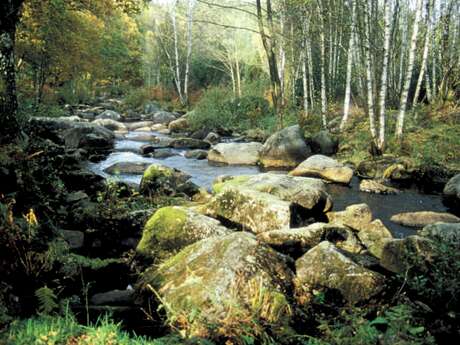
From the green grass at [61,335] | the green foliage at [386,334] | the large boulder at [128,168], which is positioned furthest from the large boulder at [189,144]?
the green foliage at [386,334]

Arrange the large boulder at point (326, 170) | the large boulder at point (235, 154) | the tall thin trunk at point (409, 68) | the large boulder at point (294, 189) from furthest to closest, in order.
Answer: the large boulder at point (235, 154) < the tall thin trunk at point (409, 68) < the large boulder at point (326, 170) < the large boulder at point (294, 189)

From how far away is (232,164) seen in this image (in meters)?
14.7

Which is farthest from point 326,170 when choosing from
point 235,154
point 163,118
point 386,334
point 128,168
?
point 163,118

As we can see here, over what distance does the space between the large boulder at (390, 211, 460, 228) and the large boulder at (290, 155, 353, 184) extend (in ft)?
10.7

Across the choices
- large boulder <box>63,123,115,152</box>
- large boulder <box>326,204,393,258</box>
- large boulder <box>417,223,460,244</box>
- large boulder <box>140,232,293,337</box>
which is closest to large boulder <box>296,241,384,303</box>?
large boulder <box>140,232,293,337</box>

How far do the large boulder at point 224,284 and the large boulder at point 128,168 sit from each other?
312 inches

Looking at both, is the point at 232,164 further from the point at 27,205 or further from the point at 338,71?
the point at 338,71

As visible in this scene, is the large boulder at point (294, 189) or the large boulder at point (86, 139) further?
the large boulder at point (86, 139)

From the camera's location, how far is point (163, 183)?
31.2 ft

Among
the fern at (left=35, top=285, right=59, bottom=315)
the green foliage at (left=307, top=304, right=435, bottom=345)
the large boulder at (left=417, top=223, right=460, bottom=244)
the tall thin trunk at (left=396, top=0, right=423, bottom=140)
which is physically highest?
the tall thin trunk at (left=396, top=0, right=423, bottom=140)

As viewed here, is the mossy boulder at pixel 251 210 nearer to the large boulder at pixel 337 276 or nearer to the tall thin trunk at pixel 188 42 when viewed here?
the large boulder at pixel 337 276

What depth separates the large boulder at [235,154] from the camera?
1479 centimetres

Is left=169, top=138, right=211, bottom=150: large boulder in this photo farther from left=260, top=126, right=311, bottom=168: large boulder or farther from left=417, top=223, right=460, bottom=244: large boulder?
left=417, top=223, right=460, bottom=244: large boulder

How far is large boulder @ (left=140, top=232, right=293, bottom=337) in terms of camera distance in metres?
3.65
